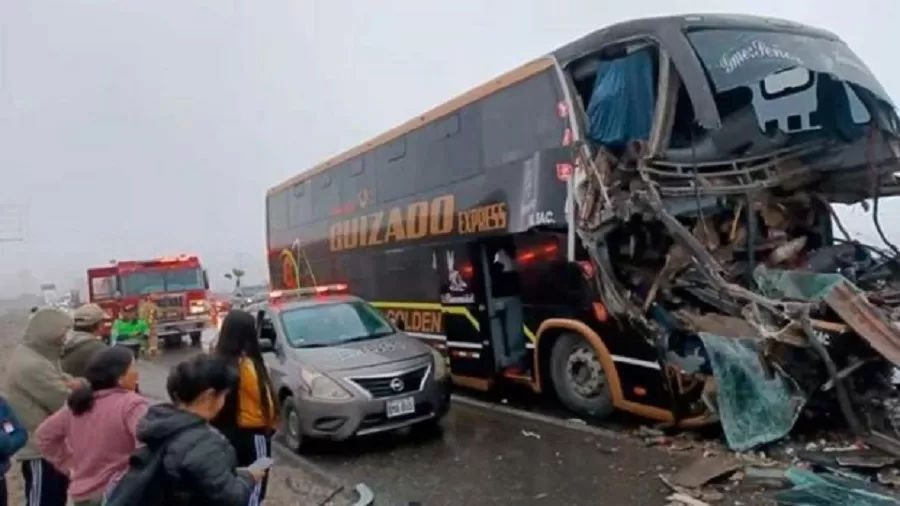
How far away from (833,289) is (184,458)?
5.64m

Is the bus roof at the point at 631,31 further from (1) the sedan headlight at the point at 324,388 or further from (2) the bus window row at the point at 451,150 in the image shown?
(1) the sedan headlight at the point at 324,388

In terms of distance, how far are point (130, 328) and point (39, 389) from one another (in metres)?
18.6

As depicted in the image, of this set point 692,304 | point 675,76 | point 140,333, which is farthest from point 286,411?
point 140,333

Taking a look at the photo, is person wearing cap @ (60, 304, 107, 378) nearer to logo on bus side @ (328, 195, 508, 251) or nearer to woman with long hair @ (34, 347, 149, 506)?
woman with long hair @ (34, 347, 149, 506)

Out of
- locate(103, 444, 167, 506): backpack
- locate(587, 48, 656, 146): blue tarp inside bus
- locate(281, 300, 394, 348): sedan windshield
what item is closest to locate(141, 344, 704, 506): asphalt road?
locate(281, 300, 394, 348): sedan windshield

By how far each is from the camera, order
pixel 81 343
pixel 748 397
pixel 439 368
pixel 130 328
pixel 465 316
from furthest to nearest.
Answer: pixel 130 328 < pixel 465 316 < pixel 439 368 < pixel 748 397 < pixel 81 343

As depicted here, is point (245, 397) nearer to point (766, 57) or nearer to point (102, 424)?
point (102, 424)

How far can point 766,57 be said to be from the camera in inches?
311

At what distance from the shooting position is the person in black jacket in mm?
2809

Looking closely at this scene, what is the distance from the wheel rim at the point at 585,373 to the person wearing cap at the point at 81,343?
200 inches

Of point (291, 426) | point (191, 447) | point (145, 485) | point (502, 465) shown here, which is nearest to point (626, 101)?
point (502, 465)

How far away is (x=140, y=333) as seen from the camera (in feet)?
72.7

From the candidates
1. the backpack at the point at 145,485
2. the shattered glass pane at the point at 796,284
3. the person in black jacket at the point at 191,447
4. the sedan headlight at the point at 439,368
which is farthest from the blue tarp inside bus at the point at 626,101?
the backpack at the point at 145,485

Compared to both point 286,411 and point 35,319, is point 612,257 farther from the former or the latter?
point 35,319
